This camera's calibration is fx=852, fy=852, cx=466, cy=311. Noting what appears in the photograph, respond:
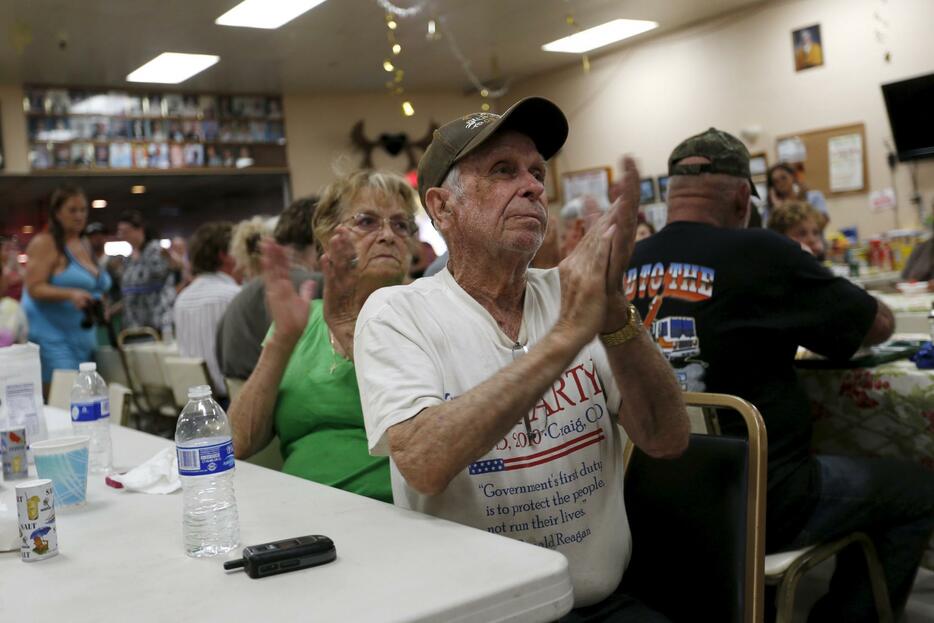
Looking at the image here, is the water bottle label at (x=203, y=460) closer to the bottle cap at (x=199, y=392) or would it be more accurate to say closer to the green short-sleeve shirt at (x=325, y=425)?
the bottle cap at (x=199, y=392)

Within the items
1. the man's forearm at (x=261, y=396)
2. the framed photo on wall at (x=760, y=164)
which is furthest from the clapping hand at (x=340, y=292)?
the framed photo on wall at (x=760, y=164)

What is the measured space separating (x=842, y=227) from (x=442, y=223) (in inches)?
263

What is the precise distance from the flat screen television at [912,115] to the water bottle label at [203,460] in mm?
6664

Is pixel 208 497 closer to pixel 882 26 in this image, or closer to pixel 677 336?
pixel 677 336

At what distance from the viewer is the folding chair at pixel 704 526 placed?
1.40 metres

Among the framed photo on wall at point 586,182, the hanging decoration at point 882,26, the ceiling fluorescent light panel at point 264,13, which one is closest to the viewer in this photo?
the ceiling fluorescent light panel at point 264,13

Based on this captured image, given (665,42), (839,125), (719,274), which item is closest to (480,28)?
(665,42)

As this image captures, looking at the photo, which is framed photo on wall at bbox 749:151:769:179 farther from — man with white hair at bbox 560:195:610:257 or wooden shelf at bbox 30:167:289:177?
wooden shelf at bbox 30:167:289:177

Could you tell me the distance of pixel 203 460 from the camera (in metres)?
1.21

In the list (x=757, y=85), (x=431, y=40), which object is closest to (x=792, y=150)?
(x=757, y=85)

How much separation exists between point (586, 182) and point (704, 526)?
27.8 ft

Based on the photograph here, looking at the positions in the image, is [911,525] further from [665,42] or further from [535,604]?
[665,42]

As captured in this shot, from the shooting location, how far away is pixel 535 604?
0.99 meters

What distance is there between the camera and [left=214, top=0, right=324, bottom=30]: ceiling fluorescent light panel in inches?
250
